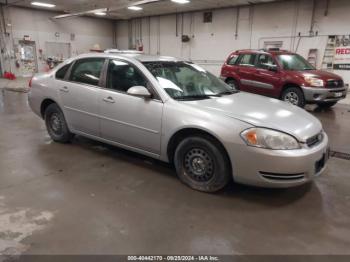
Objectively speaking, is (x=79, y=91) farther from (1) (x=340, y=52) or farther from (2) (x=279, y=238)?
(1) (x=340, y=52)

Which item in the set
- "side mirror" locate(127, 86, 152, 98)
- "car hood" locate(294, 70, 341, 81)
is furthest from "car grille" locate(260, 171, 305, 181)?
"car hood" locate(294, 70, 341, 81)

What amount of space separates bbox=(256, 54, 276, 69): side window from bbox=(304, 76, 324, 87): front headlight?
91 cm

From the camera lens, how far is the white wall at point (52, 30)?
1390cm

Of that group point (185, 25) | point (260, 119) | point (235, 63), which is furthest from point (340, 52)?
point (260, 119)

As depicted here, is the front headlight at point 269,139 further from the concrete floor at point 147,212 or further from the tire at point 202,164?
the concrete floor at point 147,212

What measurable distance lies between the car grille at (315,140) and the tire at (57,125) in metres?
3.04

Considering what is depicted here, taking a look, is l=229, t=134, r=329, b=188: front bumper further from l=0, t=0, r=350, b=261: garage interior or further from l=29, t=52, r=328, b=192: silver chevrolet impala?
l=0, t=0, r=350, b=261: garage interior

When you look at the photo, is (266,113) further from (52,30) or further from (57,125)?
(52,30)

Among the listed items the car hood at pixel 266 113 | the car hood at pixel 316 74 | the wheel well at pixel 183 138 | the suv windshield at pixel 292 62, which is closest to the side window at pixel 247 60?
the suv windshield at pixel 292 62

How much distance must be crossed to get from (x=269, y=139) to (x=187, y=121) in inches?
29.7

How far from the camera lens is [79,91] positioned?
3.53 meters

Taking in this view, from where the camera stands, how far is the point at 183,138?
2781mm

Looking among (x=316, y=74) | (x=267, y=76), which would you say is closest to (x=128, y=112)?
(x=267, y=76)

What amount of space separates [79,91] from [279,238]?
279cm
